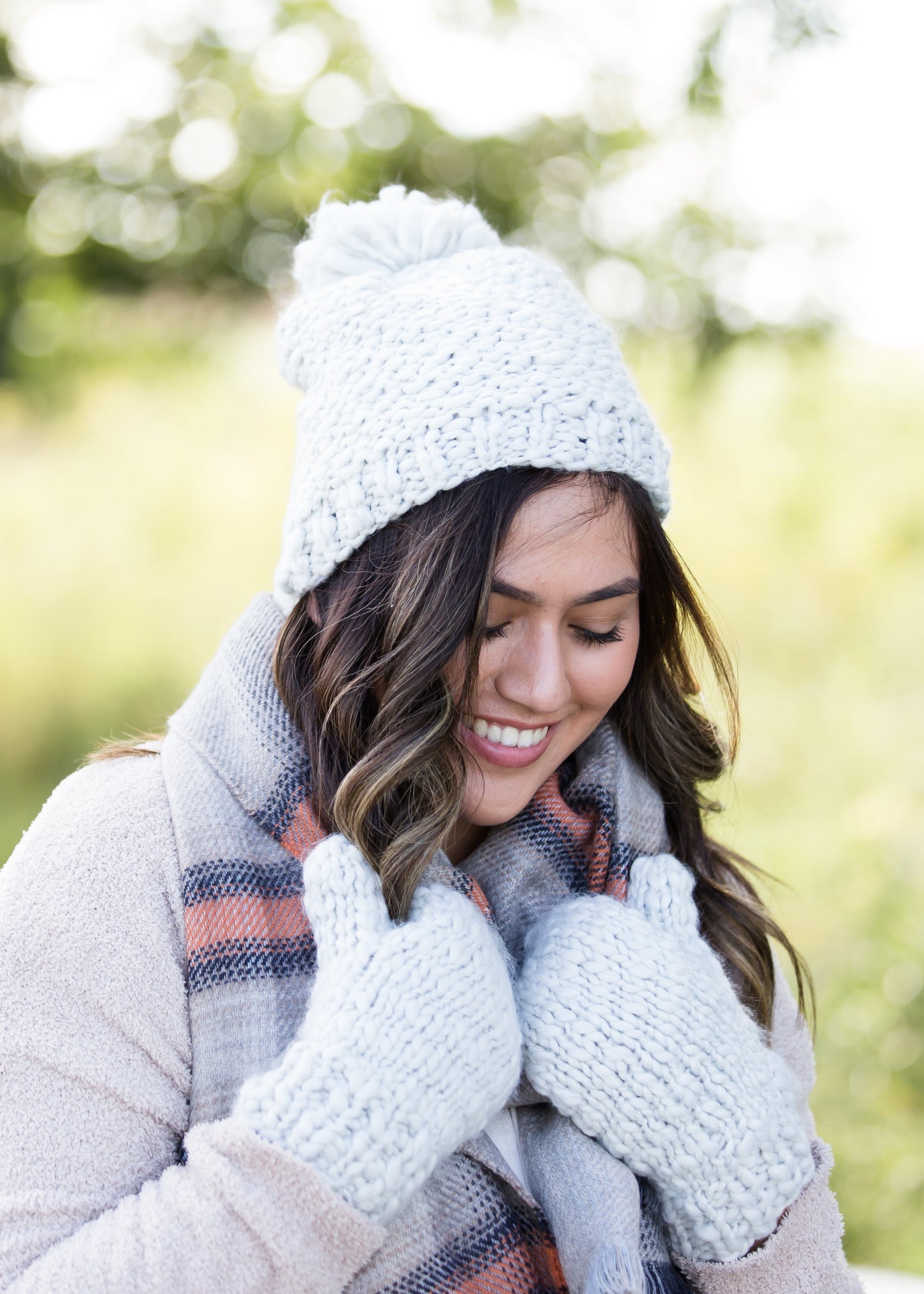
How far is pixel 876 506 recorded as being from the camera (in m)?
5.24

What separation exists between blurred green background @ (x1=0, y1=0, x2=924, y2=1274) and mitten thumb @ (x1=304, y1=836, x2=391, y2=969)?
2.74 metres

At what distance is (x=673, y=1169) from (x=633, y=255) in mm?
4236

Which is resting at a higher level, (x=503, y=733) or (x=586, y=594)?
(x=586, y=594)

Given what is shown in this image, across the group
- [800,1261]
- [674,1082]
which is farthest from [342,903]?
[800,1261]

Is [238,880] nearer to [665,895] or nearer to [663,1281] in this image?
[665,895]

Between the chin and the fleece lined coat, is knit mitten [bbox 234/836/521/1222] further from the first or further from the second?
the chin

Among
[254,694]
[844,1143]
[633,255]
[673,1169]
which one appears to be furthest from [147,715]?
[673,1169]

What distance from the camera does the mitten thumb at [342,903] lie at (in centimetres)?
119

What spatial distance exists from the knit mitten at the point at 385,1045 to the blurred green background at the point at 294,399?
2.69 m

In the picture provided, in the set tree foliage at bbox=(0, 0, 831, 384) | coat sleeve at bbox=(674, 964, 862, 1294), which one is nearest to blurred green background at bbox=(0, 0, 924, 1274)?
tree foliage at bbox=(0, 0, 831, 384)

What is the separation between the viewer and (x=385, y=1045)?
1.10m

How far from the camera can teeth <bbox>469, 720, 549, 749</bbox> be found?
57.2 inches

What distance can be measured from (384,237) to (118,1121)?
1.19 meters

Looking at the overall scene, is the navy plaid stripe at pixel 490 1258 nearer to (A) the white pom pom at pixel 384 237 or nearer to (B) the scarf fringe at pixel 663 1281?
(B) the scarf fringe at pixel 663 1281
